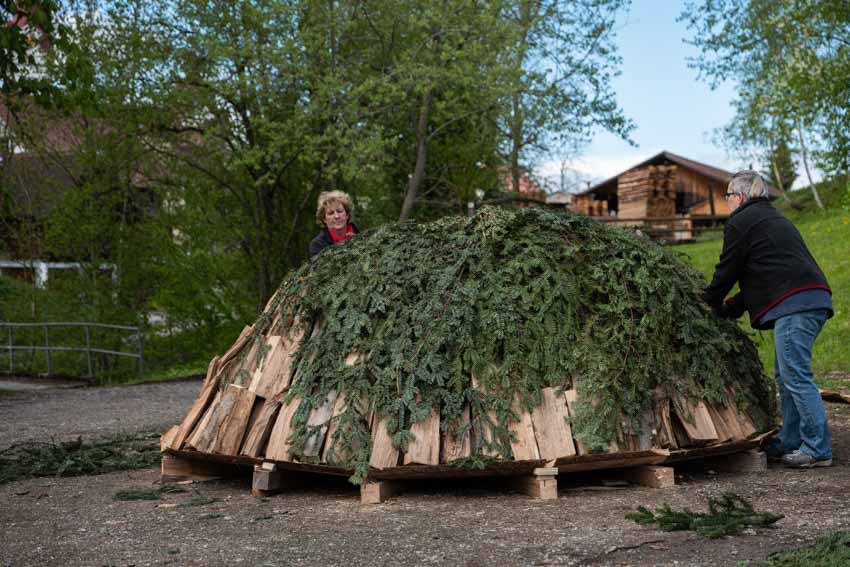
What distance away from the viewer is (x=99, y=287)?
67.3 feet

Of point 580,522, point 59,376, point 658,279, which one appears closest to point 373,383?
point 580,522

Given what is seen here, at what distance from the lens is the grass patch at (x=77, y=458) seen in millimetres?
7348

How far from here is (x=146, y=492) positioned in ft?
20.6

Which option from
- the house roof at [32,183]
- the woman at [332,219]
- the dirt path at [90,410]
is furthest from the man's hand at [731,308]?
the house roof at [32,183]

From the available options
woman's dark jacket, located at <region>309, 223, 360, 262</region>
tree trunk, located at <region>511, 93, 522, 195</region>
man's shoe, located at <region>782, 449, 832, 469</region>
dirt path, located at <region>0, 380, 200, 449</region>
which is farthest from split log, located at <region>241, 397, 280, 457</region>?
tree trunk, located at <region>511, 93, 522, 195</region>

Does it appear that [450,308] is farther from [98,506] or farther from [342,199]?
[98,506]

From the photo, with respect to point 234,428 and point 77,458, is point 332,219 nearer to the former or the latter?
point 234,428

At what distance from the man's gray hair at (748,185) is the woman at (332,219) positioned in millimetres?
2929

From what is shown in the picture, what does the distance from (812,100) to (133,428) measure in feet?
40.5

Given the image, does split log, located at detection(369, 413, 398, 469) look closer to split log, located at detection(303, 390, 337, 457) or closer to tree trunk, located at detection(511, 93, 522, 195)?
split log, located at detection(303, 390, 337, 457)

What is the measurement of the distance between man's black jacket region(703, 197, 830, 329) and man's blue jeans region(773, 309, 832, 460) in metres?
0.17

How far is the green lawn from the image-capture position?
12289 millimetres

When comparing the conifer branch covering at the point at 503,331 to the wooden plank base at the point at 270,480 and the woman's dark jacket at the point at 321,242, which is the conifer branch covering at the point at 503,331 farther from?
the woman's dark jacket at the point at 321,242

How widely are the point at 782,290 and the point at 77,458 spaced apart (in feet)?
18.4
